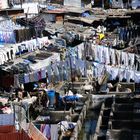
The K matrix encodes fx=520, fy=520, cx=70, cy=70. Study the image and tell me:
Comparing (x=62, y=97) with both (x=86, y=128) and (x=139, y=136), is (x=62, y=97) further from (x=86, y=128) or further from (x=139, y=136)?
(x=139, y=136)

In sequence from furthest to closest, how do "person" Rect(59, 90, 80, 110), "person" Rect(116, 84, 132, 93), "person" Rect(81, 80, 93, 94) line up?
"person" Rect(116, 84, 132, 93)
"person" Rect(81, 80, 93, 94)
"person" Rect(59, 90, 80, 110)

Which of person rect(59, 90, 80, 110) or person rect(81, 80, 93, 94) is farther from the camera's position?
person rect(81, 80, 93, 94)

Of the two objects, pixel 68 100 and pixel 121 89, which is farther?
pixel 121 89

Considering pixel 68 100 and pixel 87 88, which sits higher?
pixel 87 88

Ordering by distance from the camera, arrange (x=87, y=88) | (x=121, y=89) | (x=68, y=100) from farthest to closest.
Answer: (x=121, y=89) → (x=87, y=88) → (x=68, y=100)

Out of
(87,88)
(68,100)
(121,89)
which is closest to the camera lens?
(68,100)

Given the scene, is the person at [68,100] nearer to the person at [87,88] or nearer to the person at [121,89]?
the person at [87,88]

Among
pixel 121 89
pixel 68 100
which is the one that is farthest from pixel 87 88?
pixel 68 100

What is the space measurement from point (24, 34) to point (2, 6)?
1079cm

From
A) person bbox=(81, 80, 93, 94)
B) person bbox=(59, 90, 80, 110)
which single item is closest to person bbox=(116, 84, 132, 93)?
person bbox=(81, 80, 93, 94)

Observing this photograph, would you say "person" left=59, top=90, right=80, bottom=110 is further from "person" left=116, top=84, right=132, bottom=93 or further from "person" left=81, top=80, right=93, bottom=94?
"person" left=116, top=84, right=132, bottom=93

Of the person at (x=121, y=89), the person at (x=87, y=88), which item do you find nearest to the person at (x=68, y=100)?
the person at (x=87, y=88)

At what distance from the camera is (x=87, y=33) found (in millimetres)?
38906

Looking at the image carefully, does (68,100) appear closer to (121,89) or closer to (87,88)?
(87,88)
